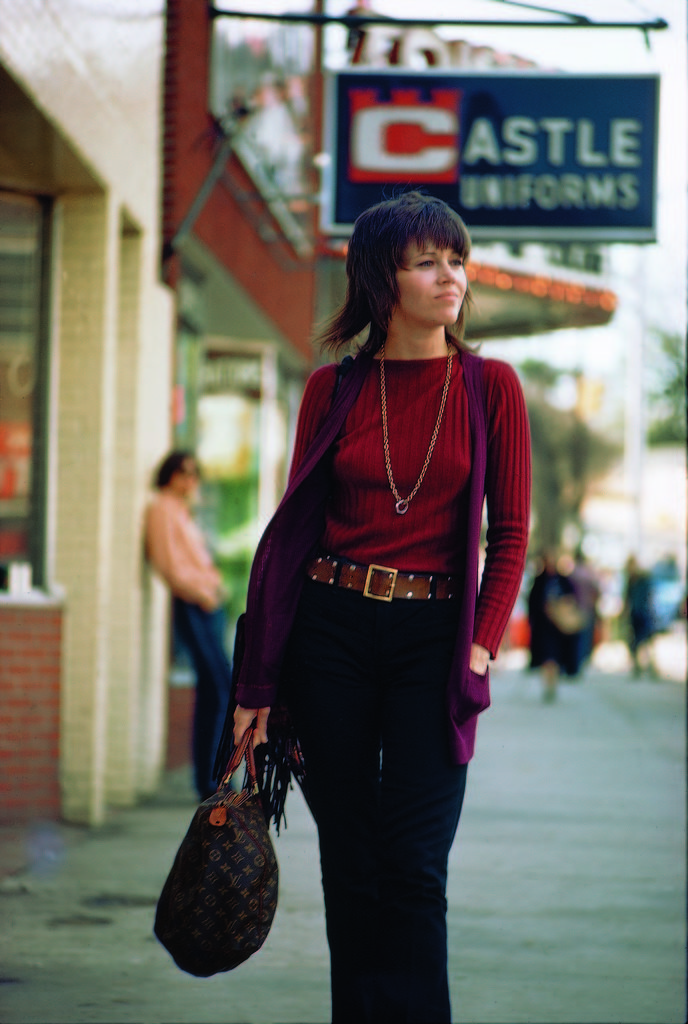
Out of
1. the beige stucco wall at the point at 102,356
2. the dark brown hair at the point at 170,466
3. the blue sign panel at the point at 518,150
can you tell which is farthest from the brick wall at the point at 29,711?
the blue sign panel at the point at 518,150

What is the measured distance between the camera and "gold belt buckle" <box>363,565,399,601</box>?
10.2 ft

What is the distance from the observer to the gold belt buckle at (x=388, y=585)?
3117 millimetres

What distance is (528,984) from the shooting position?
4445 millimetres

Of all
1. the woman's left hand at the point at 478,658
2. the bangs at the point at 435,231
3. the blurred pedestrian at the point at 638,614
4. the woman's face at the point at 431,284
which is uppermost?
the bangs at the point at 435,231

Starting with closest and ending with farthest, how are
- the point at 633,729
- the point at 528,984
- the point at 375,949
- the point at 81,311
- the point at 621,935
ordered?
the point at 375,949
the point at 528,984
the point at 621,935
the point at 81,311
the point at 633,729

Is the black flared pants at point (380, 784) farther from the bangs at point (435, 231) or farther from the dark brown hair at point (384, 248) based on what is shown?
the bangs at point (435, 231)

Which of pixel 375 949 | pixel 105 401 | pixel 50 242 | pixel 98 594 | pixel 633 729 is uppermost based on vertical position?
pixel 50 242

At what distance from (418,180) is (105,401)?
5.74 feet

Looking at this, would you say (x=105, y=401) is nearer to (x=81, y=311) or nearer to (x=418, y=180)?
(x=81, y=311)

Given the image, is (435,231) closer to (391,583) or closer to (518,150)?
(391,583)

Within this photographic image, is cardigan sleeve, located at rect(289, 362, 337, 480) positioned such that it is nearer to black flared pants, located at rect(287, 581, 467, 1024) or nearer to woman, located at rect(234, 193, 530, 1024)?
woman, located at rect(234, 193, 530, 1024)

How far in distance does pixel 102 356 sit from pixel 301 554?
395 centimetres

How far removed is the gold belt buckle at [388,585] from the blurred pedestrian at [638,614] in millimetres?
17892

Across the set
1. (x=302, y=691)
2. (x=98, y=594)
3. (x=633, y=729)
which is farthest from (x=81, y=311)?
(x=633, y=729)
